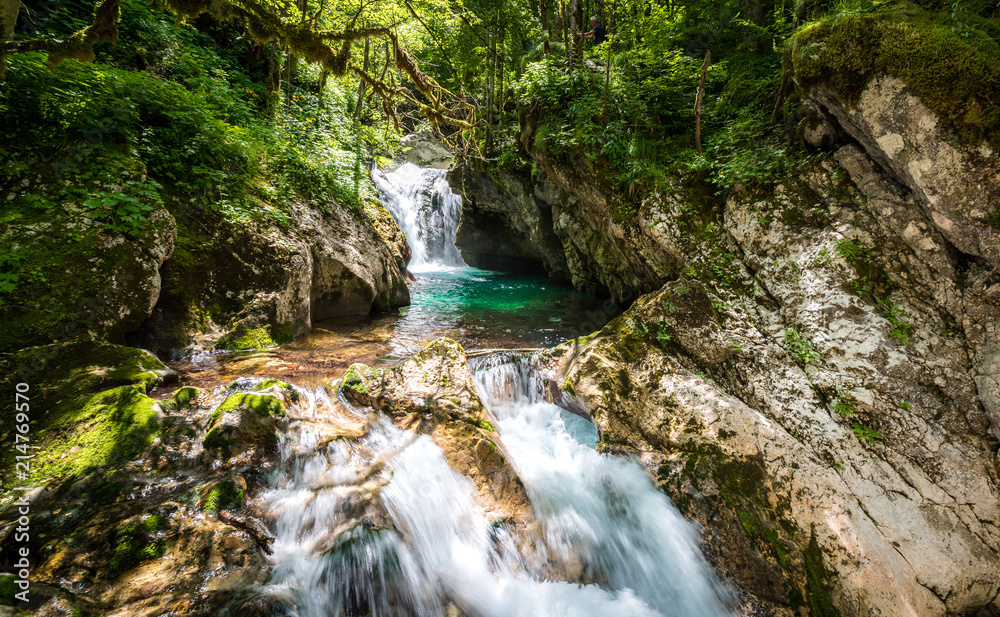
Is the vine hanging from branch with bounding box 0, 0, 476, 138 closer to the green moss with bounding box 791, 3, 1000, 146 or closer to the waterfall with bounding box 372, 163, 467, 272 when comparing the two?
the green moss with bounding box 791, 3, 1000, 146

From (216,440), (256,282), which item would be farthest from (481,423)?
(256,282)

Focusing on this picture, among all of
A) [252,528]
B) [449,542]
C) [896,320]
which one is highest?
[896,320]

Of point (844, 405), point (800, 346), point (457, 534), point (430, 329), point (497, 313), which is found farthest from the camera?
point (497, 313)

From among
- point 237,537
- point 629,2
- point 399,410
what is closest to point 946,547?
point 399,410

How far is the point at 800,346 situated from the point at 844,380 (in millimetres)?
513

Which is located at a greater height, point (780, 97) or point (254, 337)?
point (780, 97)

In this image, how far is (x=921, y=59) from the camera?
366 cm

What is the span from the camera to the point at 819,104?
4.53 metres

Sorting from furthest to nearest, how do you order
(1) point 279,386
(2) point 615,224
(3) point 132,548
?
(2) point 615,224, (1) point 279,386, (3) point 132,548

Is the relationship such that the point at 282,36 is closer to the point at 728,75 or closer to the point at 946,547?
the point at 728,75

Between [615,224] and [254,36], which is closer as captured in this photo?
[254,36]

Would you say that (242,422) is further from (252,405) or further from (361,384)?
(361,384)

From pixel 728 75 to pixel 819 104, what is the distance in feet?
9.63

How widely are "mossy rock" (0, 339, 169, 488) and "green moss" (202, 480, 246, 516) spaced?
0.75 m
